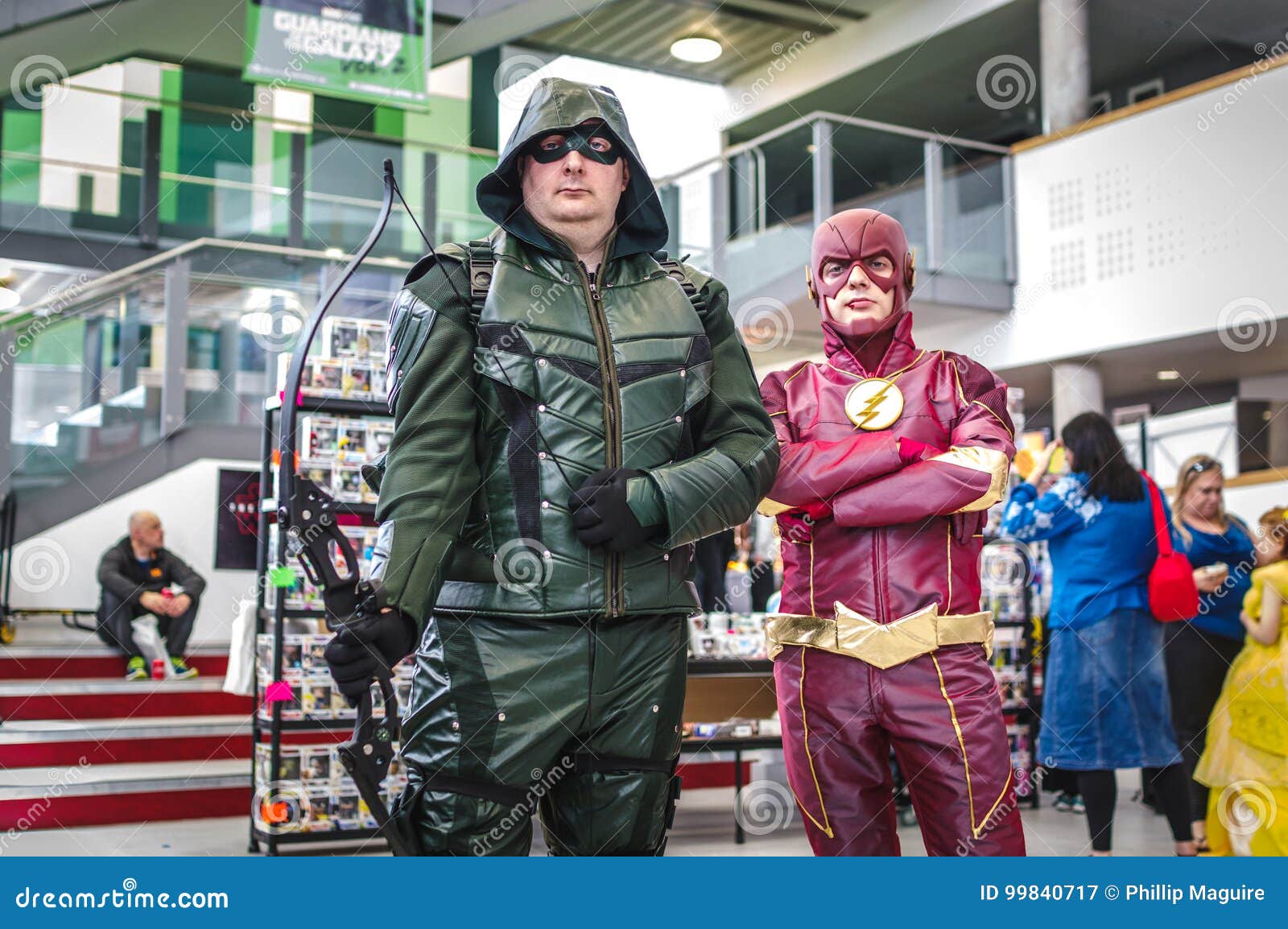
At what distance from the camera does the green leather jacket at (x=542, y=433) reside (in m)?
1.73

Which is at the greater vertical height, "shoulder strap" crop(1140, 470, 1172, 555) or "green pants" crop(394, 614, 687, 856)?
"shoulder strap" crop(1140, 470, 1172, 555)

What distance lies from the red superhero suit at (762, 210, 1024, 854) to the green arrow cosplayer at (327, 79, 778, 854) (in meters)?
0.42

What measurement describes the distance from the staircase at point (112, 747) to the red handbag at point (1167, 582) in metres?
4.28

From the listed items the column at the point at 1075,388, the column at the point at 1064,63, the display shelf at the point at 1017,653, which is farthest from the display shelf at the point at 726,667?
the column at the point at 1064,63

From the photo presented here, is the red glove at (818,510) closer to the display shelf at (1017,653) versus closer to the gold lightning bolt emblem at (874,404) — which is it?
the gold lightning bolt emblem at (874,404)

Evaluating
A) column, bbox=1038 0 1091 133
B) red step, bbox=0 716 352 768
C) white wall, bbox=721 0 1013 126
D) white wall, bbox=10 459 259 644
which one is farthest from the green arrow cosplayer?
white wall, bbox=721 0 1013 126

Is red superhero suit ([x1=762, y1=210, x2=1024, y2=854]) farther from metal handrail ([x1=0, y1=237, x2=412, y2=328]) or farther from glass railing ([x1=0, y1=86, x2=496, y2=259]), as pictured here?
glass railing ([x1=0, y1=86, x2=496, y2=259])

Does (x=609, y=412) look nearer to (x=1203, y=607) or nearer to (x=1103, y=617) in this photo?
(x=1103, y=617)

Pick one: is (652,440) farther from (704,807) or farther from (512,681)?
(704,807)

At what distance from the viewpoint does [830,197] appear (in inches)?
385

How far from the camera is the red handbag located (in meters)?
4.25

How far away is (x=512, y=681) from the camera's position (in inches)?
67.4
